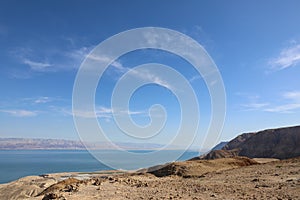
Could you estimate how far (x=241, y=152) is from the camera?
9681cm

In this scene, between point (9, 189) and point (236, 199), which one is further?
point (9, 189)

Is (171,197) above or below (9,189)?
above

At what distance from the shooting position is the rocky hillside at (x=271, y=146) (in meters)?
81.3

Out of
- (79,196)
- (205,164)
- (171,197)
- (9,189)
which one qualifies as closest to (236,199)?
(171,197)

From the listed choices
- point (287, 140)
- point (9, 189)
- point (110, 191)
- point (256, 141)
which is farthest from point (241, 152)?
point (110, 191)

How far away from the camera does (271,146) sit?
8969cm

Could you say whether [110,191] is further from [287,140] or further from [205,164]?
[287,140]

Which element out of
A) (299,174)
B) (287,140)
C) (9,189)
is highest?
(287,140)

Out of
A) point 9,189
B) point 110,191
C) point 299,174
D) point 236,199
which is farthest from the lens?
point 9,189

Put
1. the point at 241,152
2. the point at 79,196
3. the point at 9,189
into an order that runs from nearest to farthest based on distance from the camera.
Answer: the point at 79,196 → the point at 9,189 → the point at 241,152

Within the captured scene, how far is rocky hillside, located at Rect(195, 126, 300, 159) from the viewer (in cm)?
8131

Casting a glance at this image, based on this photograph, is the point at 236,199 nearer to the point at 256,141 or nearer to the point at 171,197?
the point at 171,197

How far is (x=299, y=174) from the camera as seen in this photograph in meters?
17.5

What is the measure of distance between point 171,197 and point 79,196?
4499mm
